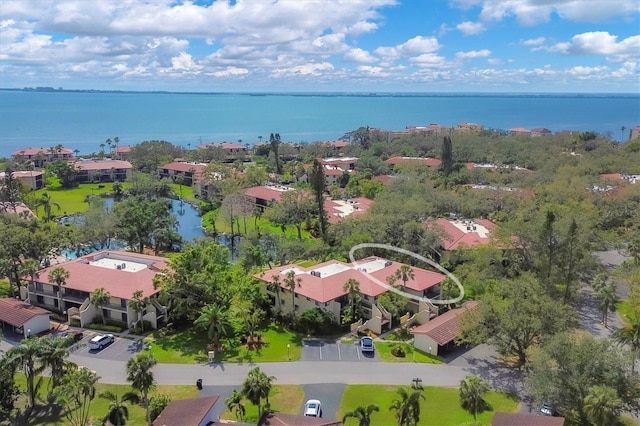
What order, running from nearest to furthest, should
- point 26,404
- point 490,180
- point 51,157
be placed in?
point 26,404
point 490,180
point 51,157

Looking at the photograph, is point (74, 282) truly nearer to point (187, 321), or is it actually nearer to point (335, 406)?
point (187, 321)

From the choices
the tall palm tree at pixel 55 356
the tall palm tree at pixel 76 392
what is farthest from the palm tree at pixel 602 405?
the tall palm tree at pixel 55 356

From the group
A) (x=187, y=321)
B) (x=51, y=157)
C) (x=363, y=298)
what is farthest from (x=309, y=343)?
(x=51, y=157)

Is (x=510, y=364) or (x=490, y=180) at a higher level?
(x=490, y=180)

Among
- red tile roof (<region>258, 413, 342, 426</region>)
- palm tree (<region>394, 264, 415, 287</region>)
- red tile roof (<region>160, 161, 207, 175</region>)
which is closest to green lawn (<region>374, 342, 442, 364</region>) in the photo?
palm tree (<region>394, 264, 415, 287</region>)

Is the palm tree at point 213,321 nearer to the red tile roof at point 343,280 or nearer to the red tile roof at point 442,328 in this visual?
the red tile roof at point 343,280

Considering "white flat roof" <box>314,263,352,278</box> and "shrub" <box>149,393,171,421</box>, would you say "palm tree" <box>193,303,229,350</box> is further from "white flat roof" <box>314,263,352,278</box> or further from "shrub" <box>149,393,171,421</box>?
"white flat roof" <box>314,263,352,278</box>
